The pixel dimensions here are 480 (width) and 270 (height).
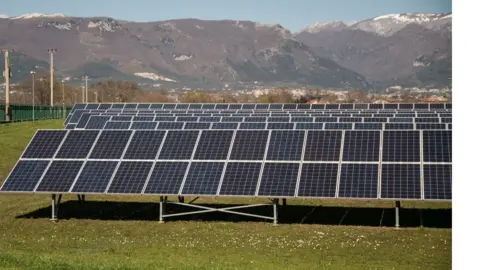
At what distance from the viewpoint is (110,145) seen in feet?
75.8

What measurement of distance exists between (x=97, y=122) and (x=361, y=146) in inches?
1011

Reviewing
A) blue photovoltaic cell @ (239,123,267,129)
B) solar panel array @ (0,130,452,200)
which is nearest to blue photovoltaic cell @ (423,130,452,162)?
solar panel array @ (0,130,452,200)

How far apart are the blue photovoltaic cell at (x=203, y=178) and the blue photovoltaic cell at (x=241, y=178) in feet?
0.76

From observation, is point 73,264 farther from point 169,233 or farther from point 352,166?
point 352,166

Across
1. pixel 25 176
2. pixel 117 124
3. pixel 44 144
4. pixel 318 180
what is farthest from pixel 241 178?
pixel 117 124

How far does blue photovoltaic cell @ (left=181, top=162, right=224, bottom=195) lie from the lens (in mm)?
20219

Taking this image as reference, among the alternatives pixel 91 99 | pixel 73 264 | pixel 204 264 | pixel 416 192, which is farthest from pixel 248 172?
pixel 91 99

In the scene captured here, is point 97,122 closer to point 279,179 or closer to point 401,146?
point 279,179

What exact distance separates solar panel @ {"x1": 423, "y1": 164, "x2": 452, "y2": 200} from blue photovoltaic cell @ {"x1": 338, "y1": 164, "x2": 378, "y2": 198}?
1.27 metres

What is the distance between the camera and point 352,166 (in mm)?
20625

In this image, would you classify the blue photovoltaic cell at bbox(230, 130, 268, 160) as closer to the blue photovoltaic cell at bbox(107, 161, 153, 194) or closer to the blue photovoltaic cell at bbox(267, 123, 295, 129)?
the blue photovoltaic cell at bbox(107, 161, 153, 194)

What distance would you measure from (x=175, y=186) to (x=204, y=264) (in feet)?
21.5

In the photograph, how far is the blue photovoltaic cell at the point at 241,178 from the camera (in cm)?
1997
